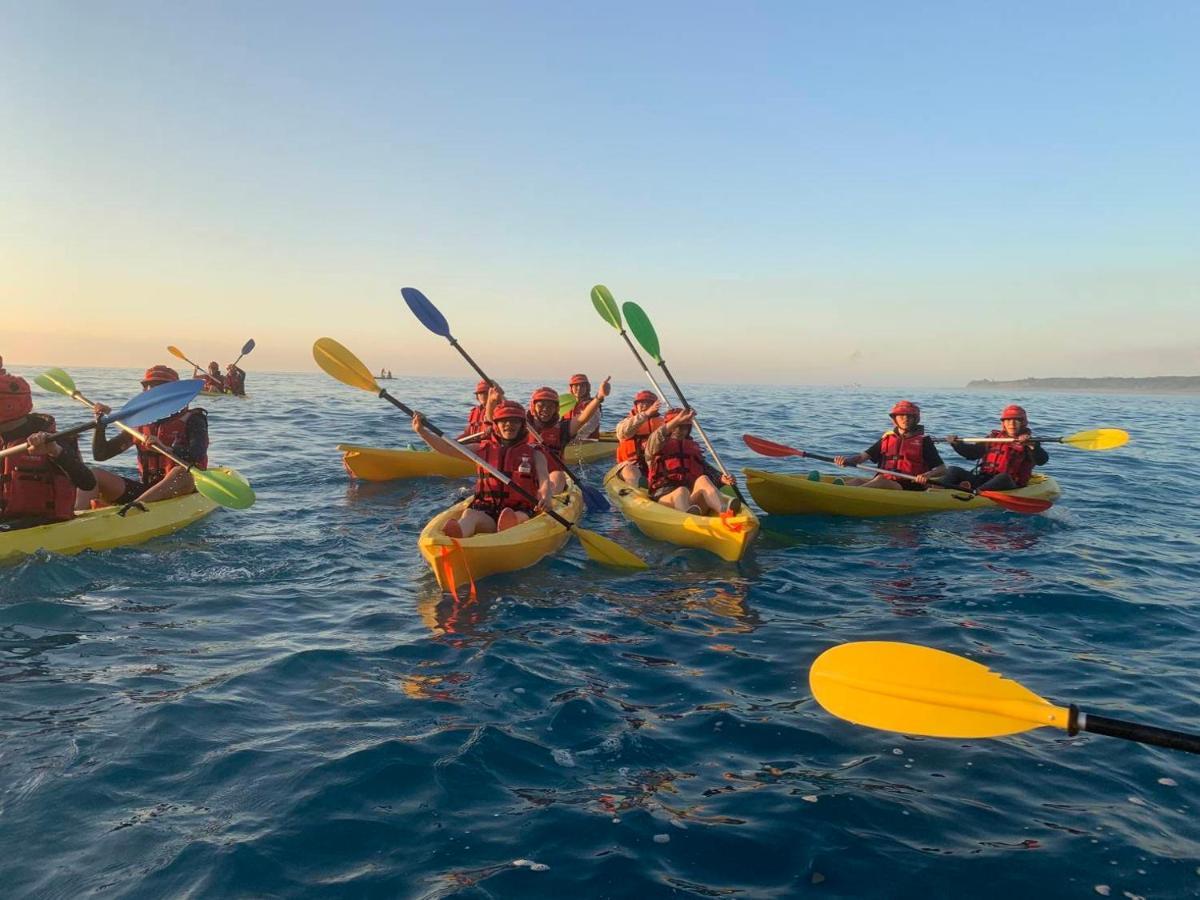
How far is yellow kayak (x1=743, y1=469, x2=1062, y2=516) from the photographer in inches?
367

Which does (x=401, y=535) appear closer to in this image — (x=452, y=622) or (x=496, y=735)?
(x=452, y=622)

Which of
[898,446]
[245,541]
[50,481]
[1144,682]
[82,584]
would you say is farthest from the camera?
[898,446]

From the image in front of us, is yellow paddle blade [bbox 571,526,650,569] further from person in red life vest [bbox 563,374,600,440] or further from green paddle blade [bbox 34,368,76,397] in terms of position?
green paddle blade [bbox 34,368,76,397]

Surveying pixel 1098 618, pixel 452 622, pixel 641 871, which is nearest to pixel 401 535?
pixel 452 622

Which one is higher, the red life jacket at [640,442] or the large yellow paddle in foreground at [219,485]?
the red life jacket at [640,442]

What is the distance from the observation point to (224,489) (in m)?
7.54

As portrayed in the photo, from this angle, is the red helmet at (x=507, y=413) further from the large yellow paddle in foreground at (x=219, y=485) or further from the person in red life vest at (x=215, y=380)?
the person in red life vest at (x=215, y=380)

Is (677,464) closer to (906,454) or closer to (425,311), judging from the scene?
(906,454)

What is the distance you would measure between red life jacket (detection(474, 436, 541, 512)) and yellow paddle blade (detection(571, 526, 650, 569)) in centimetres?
85

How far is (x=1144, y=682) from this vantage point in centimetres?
470

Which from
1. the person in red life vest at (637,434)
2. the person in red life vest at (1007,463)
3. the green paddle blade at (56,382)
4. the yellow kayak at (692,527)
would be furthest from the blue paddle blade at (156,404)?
the person in red life vest at (1007,463)

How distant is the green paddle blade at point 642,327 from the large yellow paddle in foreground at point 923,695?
25.7ft

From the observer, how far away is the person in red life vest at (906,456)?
998 centimetres

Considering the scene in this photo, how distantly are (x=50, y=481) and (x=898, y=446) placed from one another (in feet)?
33.3
